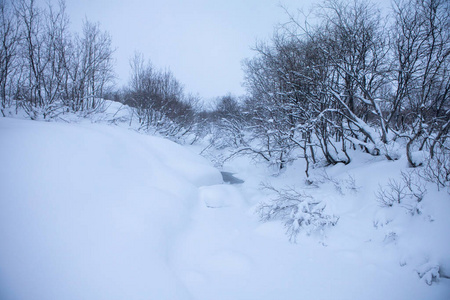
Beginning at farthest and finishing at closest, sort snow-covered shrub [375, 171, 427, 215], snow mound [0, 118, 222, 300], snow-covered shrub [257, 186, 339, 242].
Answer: snow-covered shrub [257, 186, 339, 242] → snow-covered shrub [375, 171, 427, 215] → snow mound [0, 118, 222, 300]

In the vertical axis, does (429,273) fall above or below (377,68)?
below

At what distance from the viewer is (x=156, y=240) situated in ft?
8.88

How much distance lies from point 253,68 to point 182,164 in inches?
392

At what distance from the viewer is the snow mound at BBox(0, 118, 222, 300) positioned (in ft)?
5.62

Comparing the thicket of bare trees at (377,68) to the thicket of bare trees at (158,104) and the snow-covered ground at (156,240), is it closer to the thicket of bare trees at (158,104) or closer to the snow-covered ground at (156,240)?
the snow-covered ground at (156,240)

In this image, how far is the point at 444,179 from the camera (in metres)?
3.18

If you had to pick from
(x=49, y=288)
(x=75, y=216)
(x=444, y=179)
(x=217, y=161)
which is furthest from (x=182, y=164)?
(x=217, y=161)

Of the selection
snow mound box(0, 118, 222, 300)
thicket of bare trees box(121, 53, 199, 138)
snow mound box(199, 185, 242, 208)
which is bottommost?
snow mound box(199, 185, 242, 208)

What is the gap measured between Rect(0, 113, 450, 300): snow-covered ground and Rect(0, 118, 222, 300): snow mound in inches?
0.4

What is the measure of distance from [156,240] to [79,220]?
3.22 ft

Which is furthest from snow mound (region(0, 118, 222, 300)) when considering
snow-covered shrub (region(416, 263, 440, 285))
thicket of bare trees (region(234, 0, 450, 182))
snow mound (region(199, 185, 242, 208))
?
thicket of bare trees (region(234, 0, 450, 182))

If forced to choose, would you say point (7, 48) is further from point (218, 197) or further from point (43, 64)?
point (218, 197)

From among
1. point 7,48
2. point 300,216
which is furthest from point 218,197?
point 7,48

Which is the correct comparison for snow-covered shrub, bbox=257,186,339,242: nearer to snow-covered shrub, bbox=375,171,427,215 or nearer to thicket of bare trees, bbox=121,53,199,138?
snow-covered shrub, bbox=375,171,427,215
